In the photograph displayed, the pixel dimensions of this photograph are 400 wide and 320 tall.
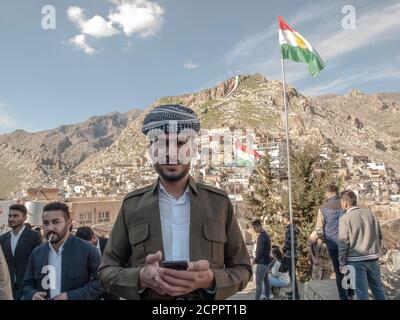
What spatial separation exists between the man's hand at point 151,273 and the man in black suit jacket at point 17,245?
287cm

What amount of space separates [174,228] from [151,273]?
0.31 m

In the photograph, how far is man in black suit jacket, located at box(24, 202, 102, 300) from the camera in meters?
2.82

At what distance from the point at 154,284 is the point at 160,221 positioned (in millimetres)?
330

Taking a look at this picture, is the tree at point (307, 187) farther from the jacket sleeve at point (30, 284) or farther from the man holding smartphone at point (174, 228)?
the man holding smartphone at point (174, 228)

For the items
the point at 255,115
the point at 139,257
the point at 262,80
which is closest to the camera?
the point at 139,257

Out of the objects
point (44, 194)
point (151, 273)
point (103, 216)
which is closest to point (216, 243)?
point (151, 273)

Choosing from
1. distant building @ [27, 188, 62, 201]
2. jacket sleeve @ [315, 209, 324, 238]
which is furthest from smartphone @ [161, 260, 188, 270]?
distant building @ [27, 188, 62, 201]

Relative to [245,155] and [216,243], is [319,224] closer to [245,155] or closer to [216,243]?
[216,243]

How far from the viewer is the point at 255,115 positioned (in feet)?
424

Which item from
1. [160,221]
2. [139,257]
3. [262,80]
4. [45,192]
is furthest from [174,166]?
[262,80]

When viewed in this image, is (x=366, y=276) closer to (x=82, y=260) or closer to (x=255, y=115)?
(x=82, y=260)

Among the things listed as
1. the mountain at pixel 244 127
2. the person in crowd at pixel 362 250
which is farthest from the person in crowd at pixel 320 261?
the mountain at pixel 244 127

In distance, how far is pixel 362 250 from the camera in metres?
4.07
